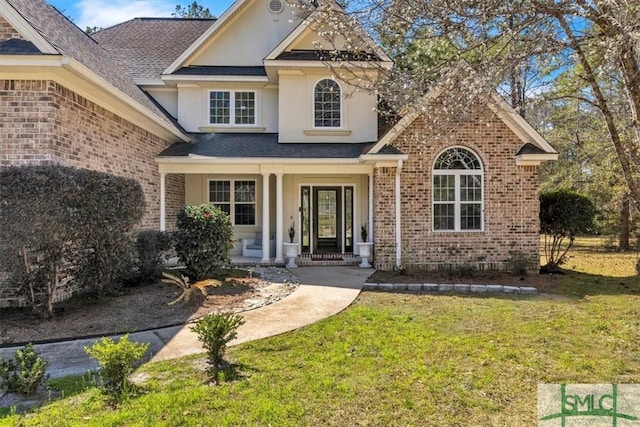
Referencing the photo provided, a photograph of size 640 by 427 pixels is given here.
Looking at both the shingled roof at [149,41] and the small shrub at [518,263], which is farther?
the shingled roof at [149,41]

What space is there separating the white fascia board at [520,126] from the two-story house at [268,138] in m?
0.04

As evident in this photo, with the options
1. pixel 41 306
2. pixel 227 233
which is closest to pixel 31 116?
pixel 41 306

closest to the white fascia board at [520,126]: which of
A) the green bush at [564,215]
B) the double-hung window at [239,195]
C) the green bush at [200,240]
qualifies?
the green bush at [564,215]

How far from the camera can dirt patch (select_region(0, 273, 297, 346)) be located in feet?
19.3

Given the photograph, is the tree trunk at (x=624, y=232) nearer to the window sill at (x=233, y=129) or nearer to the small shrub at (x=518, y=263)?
the small shrub at (x=518, y=263)

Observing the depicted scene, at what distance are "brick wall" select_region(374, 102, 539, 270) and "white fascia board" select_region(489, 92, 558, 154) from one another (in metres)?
0.16

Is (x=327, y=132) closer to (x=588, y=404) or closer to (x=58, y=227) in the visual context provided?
(x=58, y=227)

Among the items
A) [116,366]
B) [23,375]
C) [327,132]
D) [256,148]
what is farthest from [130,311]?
[327,132]

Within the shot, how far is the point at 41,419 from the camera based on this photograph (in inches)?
134

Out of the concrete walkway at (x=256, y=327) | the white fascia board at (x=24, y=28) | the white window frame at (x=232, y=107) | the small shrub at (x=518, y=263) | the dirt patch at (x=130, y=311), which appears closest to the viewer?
the concrete walkway at (x=256, y=327)

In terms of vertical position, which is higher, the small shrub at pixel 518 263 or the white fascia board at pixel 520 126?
the white fascia board at pixel 520 126

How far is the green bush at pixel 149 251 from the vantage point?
9.13 meters

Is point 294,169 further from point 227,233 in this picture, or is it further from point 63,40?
point 63,40

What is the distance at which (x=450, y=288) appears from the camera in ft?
30.3
